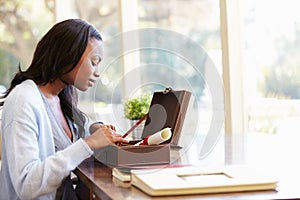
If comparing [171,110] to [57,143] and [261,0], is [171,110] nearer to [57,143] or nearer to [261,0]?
[57,143]

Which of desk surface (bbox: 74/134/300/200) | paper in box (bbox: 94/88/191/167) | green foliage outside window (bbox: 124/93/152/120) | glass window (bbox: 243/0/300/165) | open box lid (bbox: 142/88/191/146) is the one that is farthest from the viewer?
glass window (bbox: 243/0/300/165)

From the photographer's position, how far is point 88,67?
1728 mm

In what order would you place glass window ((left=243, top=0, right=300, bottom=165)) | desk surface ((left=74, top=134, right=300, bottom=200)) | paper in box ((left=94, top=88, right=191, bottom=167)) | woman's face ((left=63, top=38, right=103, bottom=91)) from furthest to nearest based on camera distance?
glass window ((left=243, top=0, right=300, bottom=165))
woman's face ((left=63, top=38, right=103, bottom=91))
paper in box ((left=94, top=88, right=191, bottom=167))
desk surface ((left=74, top=134, right=300, bottom=200))

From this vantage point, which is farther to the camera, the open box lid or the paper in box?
the open box lid

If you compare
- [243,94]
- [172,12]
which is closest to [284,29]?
[243,94]

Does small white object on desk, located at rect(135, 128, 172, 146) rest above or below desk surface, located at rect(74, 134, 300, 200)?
above

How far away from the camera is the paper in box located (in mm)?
1459

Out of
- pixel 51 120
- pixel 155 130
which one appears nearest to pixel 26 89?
pixel 51 120

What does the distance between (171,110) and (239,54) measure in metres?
2.03

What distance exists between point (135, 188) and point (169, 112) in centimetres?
47

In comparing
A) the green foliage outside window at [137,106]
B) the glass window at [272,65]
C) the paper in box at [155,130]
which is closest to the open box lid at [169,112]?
the paper in box at [155,130]

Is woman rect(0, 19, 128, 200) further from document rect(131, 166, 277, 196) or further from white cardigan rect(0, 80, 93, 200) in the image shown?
document rect(131, 166, 277, 196)

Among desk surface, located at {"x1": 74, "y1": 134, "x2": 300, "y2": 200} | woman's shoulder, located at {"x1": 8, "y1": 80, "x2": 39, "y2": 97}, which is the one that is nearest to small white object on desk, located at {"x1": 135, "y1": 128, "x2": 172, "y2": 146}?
desk surface, located at {"x1": 74, "y1": 134, "x2": 300, "y2": 200}

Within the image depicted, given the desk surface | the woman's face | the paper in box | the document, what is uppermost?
the woman's face
